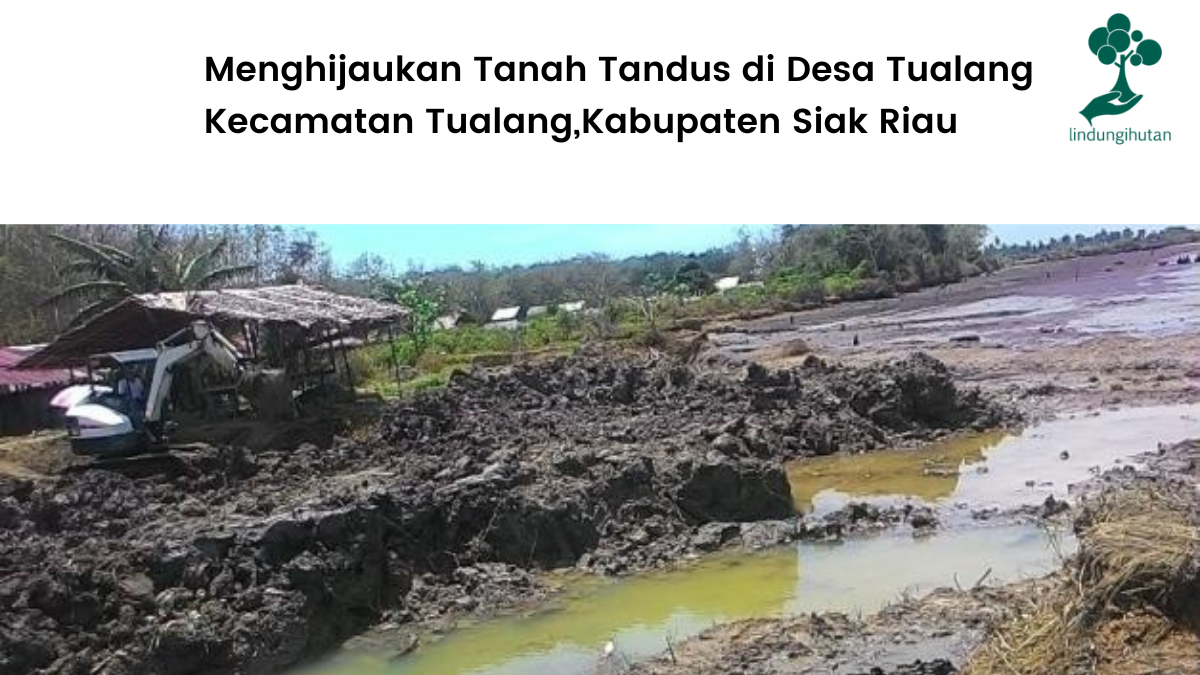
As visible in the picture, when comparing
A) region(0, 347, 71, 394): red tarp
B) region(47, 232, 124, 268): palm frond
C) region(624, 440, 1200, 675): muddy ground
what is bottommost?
region(624, 440, 1200, 675): muddy ground

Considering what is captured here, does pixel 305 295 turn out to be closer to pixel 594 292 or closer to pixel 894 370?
pixel 894 370

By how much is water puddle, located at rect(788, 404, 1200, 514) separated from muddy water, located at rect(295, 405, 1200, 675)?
7 cm

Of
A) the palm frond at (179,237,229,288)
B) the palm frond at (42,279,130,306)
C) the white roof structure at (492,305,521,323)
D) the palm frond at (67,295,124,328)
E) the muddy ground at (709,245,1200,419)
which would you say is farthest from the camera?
the white roof structure at (492,305,521,323)

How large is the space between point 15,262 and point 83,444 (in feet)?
91.6

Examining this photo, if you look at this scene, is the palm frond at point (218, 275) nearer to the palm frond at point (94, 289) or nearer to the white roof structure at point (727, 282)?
the palm frond at point (94, 289)

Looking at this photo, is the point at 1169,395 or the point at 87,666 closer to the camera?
the point at 87,666

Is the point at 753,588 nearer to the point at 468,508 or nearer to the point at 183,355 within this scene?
the point at 468,508

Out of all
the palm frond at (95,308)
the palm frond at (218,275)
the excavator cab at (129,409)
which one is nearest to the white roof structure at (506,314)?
the palm frond at (218,275)

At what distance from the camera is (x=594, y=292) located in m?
68.9

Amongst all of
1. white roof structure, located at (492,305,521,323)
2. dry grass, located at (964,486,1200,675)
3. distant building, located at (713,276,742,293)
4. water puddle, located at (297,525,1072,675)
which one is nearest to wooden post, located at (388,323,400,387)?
water puddle, located at (297,525,1072,675)

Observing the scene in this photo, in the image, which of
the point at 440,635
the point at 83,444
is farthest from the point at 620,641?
the point at 83,444
